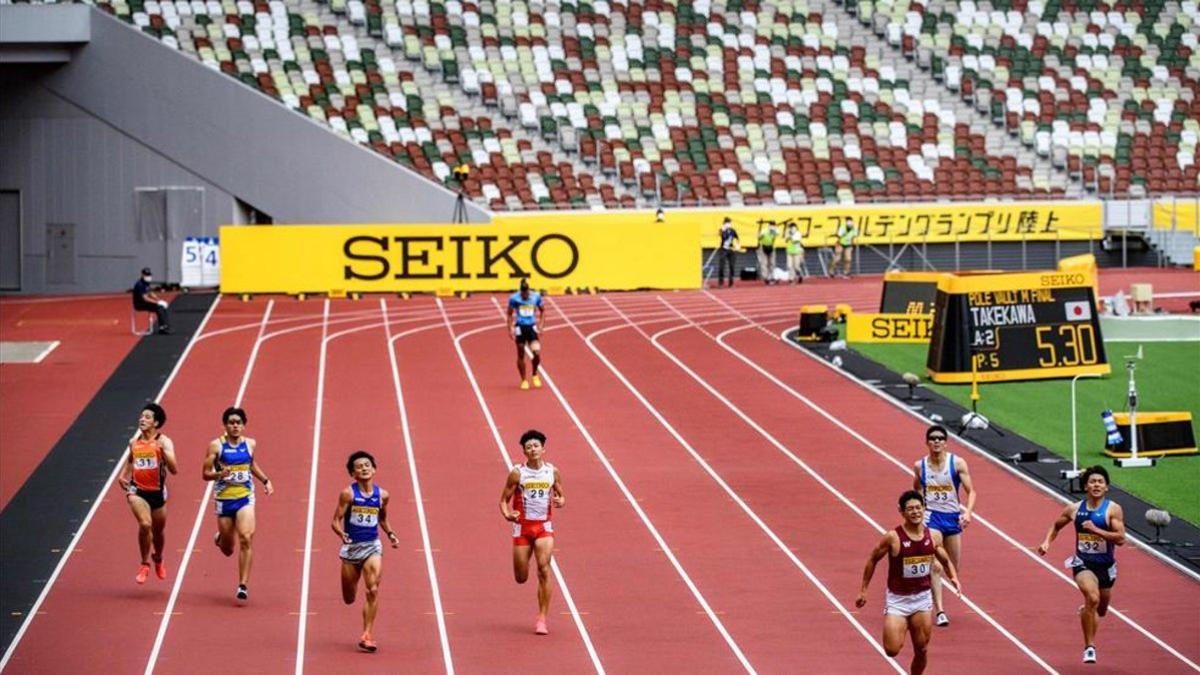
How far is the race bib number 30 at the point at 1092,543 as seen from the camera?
1453 cm

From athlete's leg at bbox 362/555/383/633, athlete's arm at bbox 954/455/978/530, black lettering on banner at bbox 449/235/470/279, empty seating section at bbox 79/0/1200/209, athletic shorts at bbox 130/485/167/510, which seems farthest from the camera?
empty seating section at bbox 79/0/1200/209

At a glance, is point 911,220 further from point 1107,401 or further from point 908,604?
point 908,604

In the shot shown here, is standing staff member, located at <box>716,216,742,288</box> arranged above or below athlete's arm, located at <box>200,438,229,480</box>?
above

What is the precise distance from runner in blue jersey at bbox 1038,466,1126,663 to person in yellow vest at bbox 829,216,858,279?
88.8 ft

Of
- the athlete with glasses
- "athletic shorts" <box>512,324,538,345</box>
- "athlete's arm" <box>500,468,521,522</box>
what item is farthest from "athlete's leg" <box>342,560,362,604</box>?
"athletic shorts" <box>512,324,538,345</box>

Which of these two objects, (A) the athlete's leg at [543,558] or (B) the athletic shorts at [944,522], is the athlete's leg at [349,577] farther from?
(B) the athletic shorts at [944,522]

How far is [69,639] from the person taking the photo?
15.7m

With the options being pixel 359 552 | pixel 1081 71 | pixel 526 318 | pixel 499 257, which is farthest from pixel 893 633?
pixel 1081 71

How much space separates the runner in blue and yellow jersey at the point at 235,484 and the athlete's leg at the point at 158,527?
59cm

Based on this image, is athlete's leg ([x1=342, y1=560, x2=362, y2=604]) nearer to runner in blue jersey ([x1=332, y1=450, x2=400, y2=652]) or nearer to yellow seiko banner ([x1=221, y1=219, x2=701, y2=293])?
runner in blue jersey ([x1=332, y1=450, x2=400, y2=652])

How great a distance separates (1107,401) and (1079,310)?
218 cm

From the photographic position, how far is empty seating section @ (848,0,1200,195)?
46625 millimetres

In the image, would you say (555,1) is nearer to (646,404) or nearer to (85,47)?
(85,47)

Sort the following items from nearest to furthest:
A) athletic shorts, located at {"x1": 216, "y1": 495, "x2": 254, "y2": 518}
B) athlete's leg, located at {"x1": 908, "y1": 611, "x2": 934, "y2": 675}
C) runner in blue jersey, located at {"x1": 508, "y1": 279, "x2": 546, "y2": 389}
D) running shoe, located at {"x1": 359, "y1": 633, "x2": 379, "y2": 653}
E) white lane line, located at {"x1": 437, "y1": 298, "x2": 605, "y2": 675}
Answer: athlete's leg, located at {"x1": 908, "y1": 611, "x2": 934, "y2": 675} < running shoe, located at {"x1": 359, "y1": 633, "x2": 379, "y2": 653} < white lane line, located at {"x1": 437, "y1": 298, "x2": 605, "y2": 675} < athletic shorts, located at {"x1": 216, "y1": 495, "x2": 254, "y2": 518} < runner in blue jersey, located at {"x1": 508, "y1": 279, "x2": 546, "y2": 389}
